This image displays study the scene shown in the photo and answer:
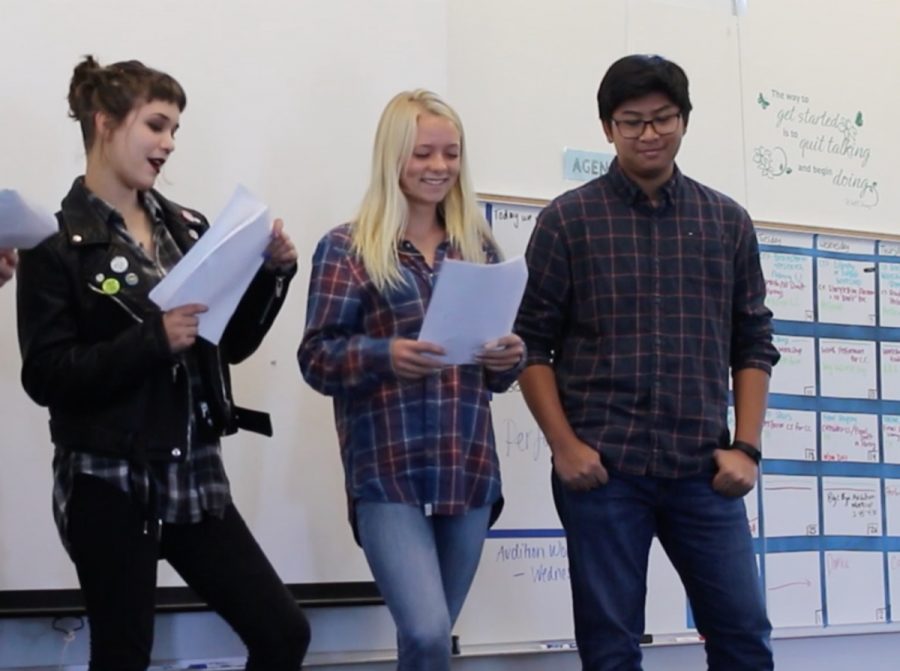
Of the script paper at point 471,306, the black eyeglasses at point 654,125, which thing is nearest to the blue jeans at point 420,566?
the script paper at point 471,306

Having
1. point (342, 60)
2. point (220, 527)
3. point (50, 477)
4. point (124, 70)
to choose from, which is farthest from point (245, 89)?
point (220, 527)

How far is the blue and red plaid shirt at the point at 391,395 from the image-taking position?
1.96 metres

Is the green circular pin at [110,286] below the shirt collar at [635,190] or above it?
below

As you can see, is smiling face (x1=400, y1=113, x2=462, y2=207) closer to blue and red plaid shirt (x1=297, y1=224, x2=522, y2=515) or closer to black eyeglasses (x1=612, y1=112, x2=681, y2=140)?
blue and red plaid shirt (x1=297, y1=224, x2=522, y2=515)

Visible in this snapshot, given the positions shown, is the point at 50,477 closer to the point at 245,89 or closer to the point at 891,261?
the point at 245,89

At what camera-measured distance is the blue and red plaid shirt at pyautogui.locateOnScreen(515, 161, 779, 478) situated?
6.85ft

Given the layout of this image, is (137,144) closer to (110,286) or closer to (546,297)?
(110,286)

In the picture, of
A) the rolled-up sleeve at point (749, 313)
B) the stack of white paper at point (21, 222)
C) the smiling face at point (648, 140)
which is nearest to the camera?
the stack of white paper at point (21, 222)

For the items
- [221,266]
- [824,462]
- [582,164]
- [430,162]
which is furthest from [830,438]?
[221,266]

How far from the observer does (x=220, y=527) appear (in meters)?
1.90

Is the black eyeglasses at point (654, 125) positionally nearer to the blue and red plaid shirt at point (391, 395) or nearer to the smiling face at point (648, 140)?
the smiling face at point (648, 140)

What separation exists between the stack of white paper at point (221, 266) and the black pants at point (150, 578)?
1.02 feet

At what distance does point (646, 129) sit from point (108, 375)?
1084 millimetres

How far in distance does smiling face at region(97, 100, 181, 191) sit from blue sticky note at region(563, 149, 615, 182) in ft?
4.50
